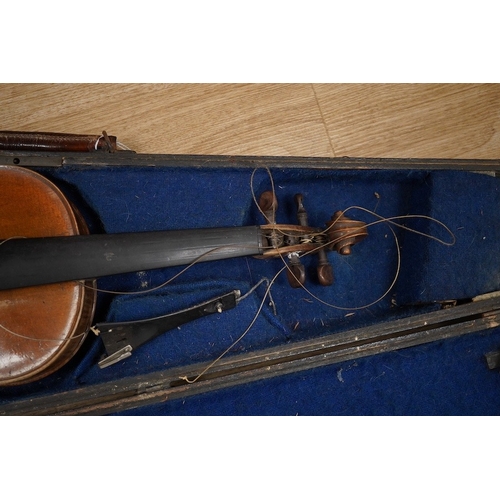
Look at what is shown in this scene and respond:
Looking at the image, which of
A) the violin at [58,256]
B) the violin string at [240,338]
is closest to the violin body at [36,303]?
the violin at [58,256]

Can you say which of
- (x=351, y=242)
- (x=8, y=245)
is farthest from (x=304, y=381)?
(x=8, y=245)

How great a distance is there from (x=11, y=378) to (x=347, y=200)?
1286 mm

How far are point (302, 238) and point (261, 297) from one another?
0.29m

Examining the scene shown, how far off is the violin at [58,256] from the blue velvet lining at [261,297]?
0.13 metres

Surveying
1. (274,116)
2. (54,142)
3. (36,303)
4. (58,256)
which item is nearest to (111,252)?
(58,256)

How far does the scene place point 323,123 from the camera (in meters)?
1.83

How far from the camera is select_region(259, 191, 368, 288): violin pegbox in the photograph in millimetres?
1369

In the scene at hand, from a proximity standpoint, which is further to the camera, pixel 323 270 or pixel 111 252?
pixel 323 270

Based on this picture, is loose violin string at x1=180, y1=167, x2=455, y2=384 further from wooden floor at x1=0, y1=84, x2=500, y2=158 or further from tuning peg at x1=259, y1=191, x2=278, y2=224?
wooden floor at x1=0, y1=84, x2=500, y2=158

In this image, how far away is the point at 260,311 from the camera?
58.5 inches

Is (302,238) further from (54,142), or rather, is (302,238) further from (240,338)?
(54,142)

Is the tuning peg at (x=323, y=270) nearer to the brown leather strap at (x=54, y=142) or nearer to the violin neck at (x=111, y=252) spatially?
the violin neck at (x=111, y=252)

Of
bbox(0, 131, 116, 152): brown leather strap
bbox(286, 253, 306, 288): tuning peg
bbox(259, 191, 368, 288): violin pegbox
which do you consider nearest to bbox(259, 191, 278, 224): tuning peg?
bbox(259, 191, 368, 288): violin pegbox

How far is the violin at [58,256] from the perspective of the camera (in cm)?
129
